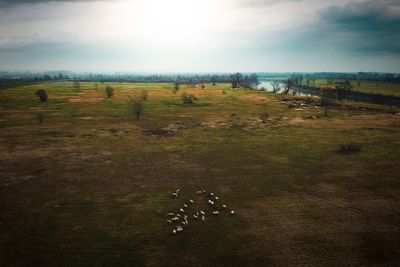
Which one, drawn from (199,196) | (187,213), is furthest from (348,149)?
(187,213)

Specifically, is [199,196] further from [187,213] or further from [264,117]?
[264,117]

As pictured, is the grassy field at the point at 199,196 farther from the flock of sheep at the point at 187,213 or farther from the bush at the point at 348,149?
the bush at the point at 348,149

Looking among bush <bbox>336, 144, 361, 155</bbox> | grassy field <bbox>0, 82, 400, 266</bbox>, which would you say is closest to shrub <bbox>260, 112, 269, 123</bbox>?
grassy field <bbox>0, 82, 400, 266</bbox>

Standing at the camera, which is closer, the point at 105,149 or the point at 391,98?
the point at 105,149

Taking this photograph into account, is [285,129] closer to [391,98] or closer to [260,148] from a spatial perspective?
[260,148]

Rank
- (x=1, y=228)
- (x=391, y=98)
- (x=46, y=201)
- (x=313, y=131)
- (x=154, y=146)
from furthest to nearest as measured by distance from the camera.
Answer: (x=391, y=98) < (x=313, y=131) < (x=154, y=146) < (x=46, y=201) < (x=1, y=228)

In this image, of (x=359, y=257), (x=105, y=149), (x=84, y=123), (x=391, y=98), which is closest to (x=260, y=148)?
(x=105, y=149)
